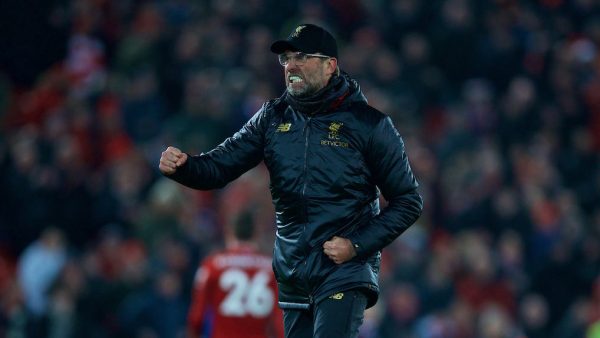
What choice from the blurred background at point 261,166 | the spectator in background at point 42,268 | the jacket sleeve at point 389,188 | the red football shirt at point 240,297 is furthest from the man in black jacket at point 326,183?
the spectator in background at point 42,268

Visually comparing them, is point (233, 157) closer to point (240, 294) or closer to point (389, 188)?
point (389, 188)

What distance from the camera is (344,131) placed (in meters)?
6.39

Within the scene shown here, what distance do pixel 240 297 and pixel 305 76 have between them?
289 cm

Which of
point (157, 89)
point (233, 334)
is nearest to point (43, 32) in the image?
point (157, 89)

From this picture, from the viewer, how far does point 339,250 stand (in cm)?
621

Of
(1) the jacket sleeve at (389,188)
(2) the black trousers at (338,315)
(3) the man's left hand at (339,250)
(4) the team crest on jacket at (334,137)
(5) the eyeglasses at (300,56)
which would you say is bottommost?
(2) the black trousers at (338,315)

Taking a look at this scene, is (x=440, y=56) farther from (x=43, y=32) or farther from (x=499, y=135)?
(x=43, y=32)

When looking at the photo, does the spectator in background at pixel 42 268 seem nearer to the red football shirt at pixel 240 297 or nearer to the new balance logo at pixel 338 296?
the red football shirt at pixel 240 297

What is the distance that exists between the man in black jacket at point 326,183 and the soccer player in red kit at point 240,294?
7.81ft

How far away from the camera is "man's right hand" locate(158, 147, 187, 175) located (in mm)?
6352

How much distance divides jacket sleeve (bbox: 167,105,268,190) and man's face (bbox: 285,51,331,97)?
0.32 meters

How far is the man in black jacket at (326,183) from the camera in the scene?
632cm

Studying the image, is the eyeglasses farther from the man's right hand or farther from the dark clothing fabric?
the man's right hand

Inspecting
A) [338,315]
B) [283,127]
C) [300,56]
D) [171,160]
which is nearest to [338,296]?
[338,315]
